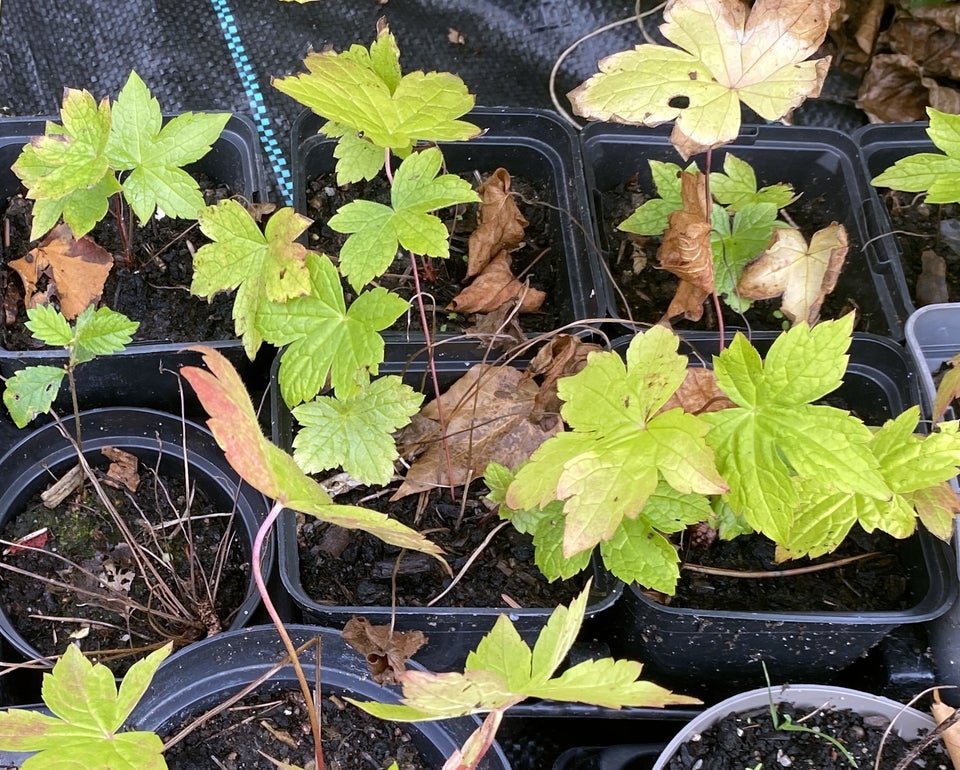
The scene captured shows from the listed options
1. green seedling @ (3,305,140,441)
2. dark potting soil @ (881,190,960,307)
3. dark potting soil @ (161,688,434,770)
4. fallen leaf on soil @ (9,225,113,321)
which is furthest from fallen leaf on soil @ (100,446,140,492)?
→ dark potting soil @ (881,190,960,307)

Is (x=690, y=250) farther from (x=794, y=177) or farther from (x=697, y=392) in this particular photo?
(x=794, y=177)

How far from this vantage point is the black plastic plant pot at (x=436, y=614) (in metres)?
1.06

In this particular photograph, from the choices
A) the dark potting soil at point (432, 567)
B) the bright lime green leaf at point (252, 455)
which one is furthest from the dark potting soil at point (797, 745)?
the bright lime green leaf at point (252, 455)

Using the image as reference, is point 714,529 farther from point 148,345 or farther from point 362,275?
point 148,345

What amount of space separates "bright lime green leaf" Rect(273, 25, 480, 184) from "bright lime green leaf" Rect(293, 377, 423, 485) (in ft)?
0.99

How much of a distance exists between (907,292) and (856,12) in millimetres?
877

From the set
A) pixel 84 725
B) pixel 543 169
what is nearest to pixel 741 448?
pixel 84 725

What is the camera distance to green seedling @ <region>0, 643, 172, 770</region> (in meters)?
0.74

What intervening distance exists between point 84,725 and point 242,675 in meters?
0.25

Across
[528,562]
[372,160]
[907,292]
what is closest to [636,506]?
[528,562]

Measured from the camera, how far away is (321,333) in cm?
107

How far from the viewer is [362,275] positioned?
1.06m

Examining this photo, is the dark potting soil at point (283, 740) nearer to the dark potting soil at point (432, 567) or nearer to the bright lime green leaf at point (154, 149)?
the dark potting soil at point (432, 567)

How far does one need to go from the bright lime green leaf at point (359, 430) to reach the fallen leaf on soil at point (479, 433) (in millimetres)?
114
